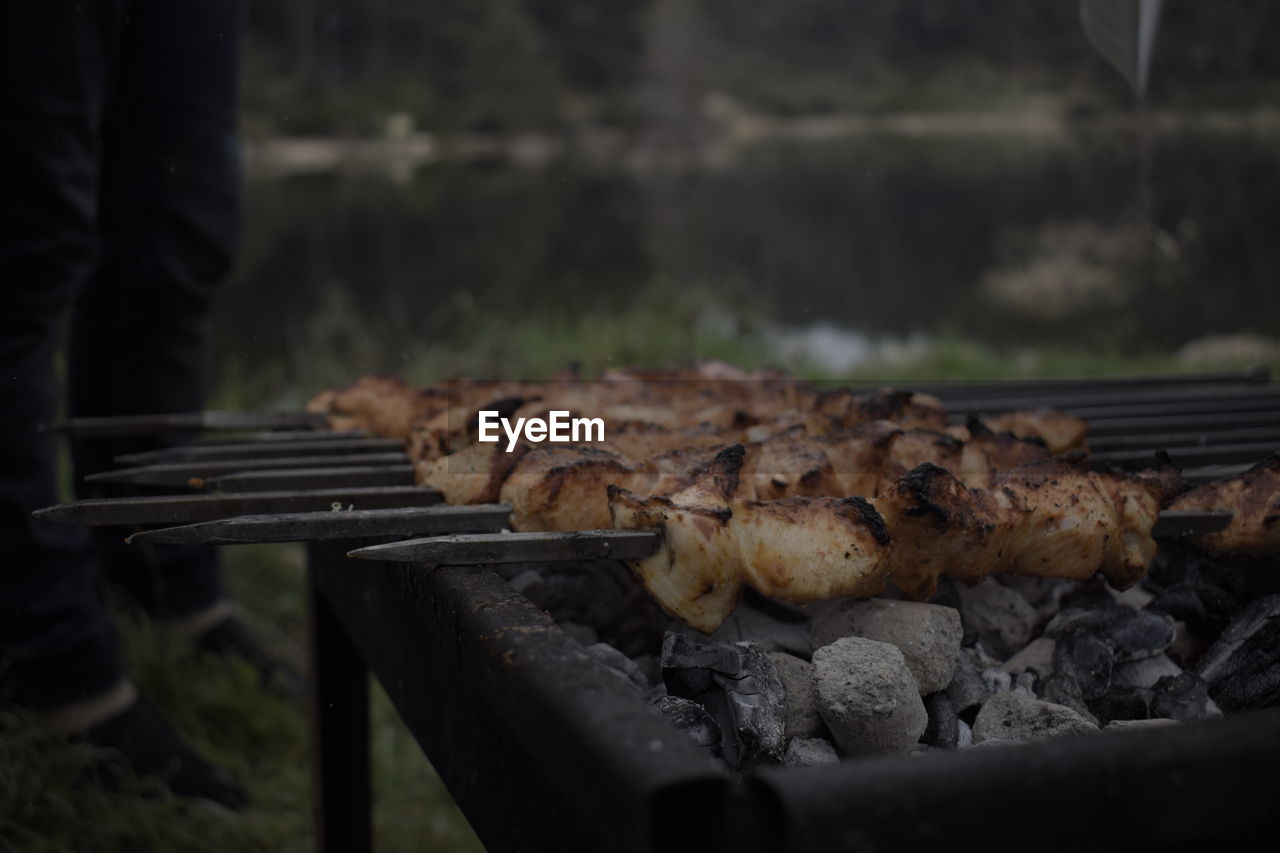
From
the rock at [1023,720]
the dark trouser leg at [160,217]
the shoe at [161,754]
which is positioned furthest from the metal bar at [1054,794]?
the dark trouser leg at [160,217]

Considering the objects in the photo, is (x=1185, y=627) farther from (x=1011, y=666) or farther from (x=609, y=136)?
(x=609, y=136)

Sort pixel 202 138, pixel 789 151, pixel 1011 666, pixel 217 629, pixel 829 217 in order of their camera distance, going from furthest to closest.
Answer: pixel 789 151, pixel 829 217, pixel 217 629, pixel 202 138, pixel 1011 666

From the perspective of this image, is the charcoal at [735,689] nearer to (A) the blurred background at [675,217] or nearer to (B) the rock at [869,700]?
(B) the rock at [869,700]

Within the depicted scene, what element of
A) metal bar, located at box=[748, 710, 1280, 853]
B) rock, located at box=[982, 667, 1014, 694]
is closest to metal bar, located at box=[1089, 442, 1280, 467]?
rock, located at box=[982, 667, 1014, 694]

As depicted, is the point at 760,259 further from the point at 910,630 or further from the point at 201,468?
the point at 910,630

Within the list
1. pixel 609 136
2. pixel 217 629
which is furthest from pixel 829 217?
pixel 217 629

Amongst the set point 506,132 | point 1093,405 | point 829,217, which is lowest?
point 1093,405

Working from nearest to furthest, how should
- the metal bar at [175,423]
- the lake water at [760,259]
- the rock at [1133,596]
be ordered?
the rock at [1133,596]
the metal bar at [175,423]
the lake water at [760,259]

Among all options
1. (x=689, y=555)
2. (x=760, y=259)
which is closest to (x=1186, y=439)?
(x=689, y=555)
